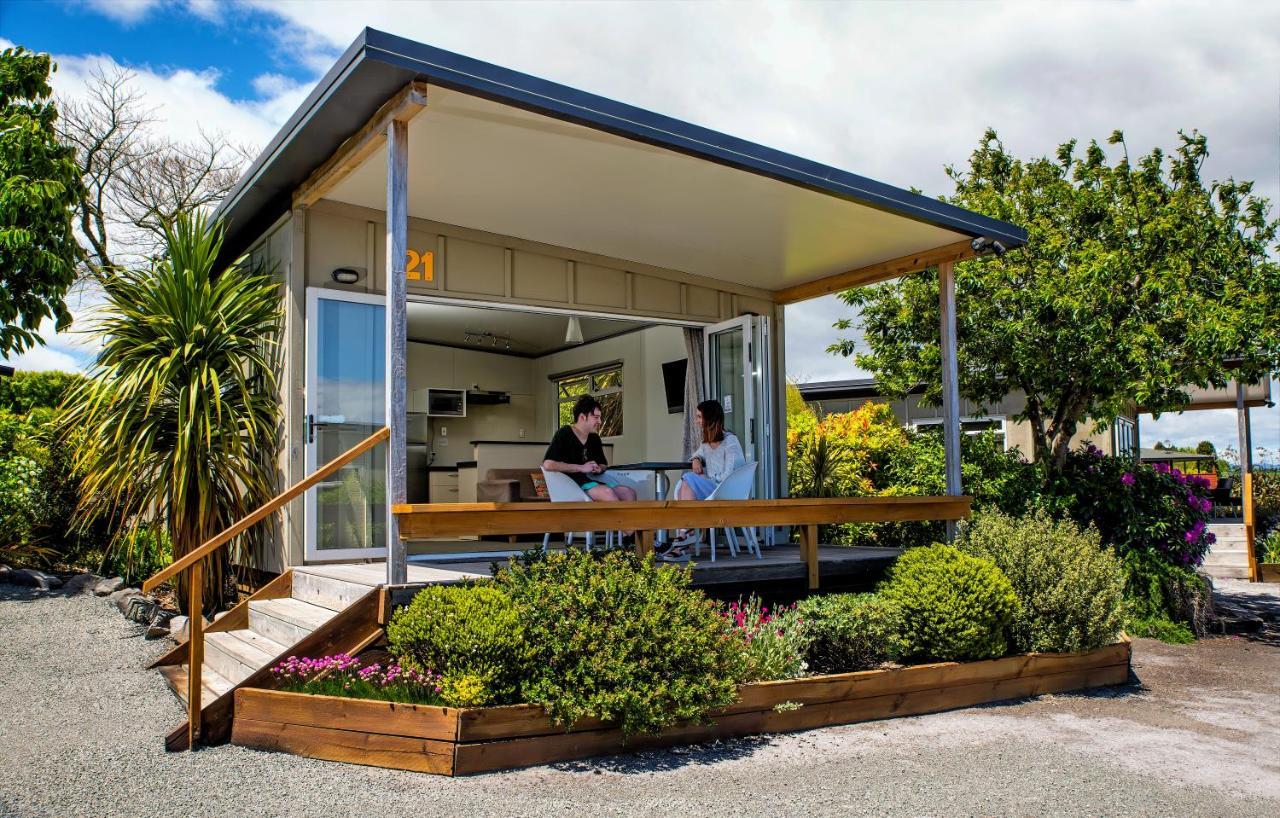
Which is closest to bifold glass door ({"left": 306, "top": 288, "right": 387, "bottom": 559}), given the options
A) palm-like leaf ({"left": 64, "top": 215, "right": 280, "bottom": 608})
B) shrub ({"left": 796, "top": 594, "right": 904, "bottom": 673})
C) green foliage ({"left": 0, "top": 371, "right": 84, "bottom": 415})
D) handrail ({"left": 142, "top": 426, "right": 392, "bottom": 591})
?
palm-like leaf ({"left": 64, "top": 215, "right": 280, "bottom": 608})

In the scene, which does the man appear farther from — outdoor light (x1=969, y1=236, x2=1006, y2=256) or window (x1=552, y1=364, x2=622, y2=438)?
window (x1=552, y1=364, x2=622, y2=438)

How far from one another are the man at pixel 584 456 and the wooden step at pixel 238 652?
1.95 m

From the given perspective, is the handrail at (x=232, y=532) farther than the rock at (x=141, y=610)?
No

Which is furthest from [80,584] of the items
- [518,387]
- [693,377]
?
[518,387]

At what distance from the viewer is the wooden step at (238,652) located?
176 inches

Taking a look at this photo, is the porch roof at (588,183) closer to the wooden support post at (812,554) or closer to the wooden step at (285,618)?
the wooden support post at (812,554)

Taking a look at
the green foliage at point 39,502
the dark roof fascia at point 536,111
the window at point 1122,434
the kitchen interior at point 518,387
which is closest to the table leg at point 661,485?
the kitchen interior at point 518,387

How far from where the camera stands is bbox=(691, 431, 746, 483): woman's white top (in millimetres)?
6348

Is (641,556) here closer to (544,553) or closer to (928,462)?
(544,553)

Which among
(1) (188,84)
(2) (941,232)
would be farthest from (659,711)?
(1) (188,84)

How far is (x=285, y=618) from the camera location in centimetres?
487

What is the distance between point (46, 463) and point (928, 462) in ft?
26.7

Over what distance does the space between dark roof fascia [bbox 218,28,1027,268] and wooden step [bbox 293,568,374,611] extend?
7.77 feet

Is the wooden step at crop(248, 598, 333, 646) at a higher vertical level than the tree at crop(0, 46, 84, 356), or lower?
lower
